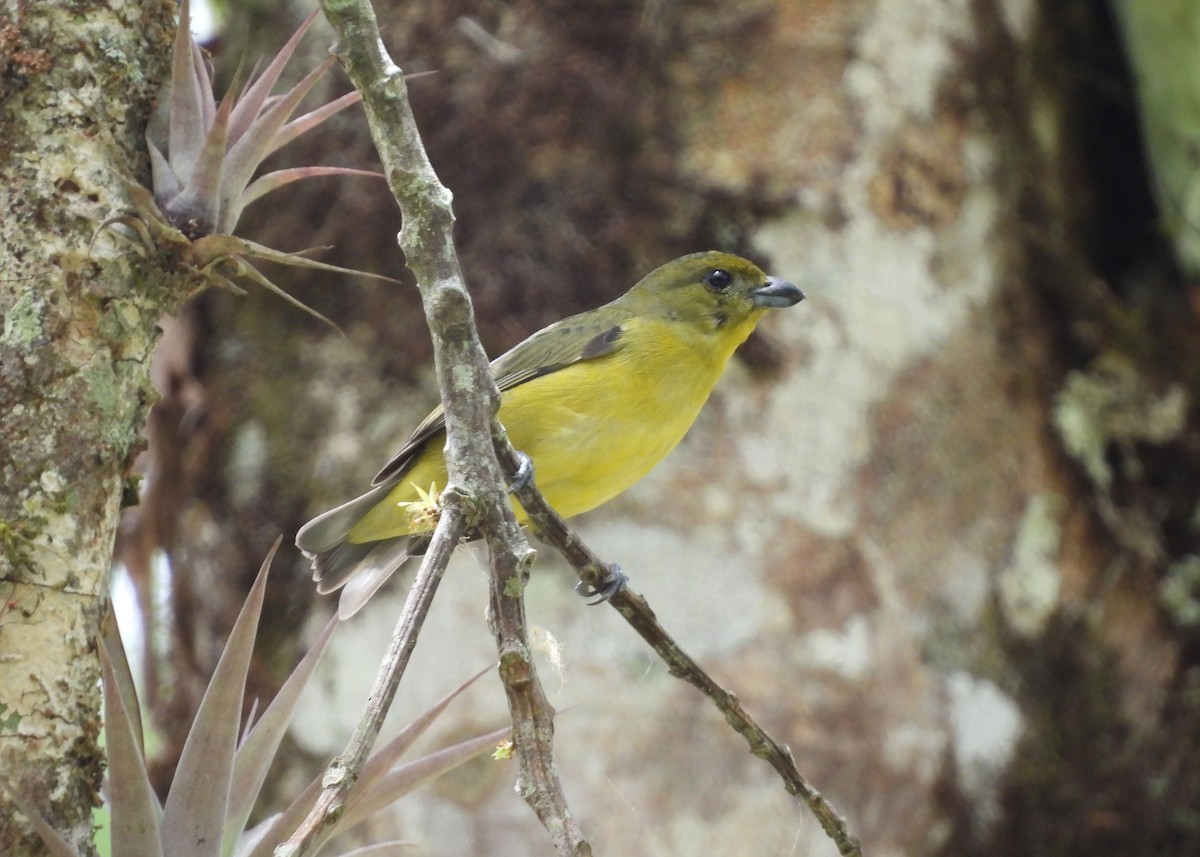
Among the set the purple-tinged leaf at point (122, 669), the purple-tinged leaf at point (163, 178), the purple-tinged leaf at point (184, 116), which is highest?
the purple-tinged leaf at point (184, 116)

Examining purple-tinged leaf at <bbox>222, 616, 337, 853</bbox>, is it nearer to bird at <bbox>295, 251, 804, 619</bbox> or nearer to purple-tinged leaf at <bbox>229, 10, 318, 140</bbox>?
purple-tinged leaf at <bbox>229, 10, 318, 140</bbox>

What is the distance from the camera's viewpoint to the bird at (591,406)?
3.31 metres

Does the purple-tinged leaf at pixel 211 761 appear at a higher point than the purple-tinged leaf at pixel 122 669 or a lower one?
lower

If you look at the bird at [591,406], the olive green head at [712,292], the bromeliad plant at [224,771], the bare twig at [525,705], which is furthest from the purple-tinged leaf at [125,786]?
the olive green head at [712,292]

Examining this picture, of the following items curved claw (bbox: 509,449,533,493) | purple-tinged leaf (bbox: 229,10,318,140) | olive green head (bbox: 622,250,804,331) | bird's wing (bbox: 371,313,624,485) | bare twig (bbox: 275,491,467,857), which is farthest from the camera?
olive green head (bbox: 622,250,804,331)

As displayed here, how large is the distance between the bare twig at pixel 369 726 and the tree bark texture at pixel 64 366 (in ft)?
1.78

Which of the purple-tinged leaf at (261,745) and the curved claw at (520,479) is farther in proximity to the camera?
the curved claw at (520,479)

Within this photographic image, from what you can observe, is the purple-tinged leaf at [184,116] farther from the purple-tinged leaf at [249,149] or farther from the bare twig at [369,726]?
the bare twig at [369,726]

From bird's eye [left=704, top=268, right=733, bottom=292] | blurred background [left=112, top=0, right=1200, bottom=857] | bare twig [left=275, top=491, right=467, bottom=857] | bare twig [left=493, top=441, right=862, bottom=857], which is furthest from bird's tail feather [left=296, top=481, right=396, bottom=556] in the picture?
bare twig [left=275, top=491, right=467, bottom=857]

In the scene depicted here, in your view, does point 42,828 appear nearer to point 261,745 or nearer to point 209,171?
point 261,745

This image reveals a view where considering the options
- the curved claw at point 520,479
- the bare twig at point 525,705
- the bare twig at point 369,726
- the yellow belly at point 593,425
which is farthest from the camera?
the yellow belly at point 593,425

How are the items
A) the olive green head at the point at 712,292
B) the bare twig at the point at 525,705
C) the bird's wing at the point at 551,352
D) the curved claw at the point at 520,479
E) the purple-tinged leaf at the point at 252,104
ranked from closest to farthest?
1. the bare twig at the point at 525,705
2. the curved claw at the point at 520,479
3. the purple-tinged leaf at the point at 252,104
4. the bird's wing at the point at 551,352
5. the olive green head at the point at 712,292

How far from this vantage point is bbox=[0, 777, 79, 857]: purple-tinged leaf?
5.12ft

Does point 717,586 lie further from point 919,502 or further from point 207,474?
point 207,474
